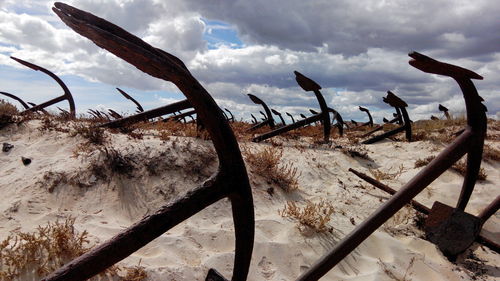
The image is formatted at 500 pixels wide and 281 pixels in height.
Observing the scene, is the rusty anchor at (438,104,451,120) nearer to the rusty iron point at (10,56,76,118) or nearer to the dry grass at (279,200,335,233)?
the dry grass at (279,200,335,233)

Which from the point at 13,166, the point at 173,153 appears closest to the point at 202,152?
the point at 173,153

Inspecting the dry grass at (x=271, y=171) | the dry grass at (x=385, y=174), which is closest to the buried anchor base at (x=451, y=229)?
the dry grass at (x=271, y=171)

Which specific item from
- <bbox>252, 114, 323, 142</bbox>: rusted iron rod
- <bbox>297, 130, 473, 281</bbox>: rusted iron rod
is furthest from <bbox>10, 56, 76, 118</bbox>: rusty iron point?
<bbox>297, 130, 473, 281</bbox>: rusted iron rod

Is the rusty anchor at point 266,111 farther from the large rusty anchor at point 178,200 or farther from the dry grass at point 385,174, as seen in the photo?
the large rusty anchor at point 178,200

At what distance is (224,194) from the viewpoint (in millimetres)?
1863

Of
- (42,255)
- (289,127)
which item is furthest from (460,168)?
(42,255)

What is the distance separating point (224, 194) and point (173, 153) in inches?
106

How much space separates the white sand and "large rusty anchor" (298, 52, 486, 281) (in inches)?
28.1

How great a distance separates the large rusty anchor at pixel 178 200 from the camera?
1311 millimetres

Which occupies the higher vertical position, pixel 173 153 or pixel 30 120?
pixel 30 120

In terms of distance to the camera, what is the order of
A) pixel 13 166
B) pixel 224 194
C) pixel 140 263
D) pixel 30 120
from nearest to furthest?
pixel 224 194, pixel 140 263, pixel 13 166, pixel 30 120

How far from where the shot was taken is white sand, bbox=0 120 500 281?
3.00 m

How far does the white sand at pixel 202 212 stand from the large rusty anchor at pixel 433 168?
0.71 meters

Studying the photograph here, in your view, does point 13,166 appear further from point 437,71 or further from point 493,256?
point 493,256
